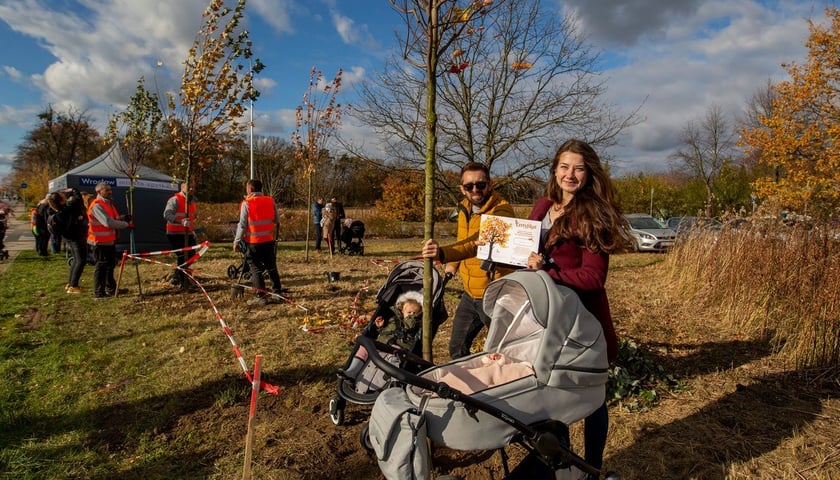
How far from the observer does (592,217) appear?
2.25 meters

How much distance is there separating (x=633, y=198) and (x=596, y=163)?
127 feet

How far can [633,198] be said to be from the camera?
37.1 meters

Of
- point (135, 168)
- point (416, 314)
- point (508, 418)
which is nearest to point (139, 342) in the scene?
point (416, 314)

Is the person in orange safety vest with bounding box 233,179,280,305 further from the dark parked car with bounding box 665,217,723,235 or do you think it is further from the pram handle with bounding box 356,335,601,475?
the dark parked car with bounding box 665,217,723,235

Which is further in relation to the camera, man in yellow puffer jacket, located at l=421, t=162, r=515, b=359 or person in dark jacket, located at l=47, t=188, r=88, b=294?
person in dark jacket, located at l=47, t=188, r=88, b=294

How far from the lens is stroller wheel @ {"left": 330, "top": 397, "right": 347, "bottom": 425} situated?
344 cm

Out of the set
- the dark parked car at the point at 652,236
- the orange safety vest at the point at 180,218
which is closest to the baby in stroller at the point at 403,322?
the orange safety vest at the point at 180,218

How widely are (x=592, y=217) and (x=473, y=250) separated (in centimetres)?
103

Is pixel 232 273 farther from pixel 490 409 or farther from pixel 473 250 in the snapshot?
pixel 490 409

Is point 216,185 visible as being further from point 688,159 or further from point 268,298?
point 688,159

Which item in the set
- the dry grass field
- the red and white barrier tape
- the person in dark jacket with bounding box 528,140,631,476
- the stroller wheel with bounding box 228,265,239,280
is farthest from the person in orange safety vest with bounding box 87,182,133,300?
the person in dark jacket with bounding box 528,140,631,476

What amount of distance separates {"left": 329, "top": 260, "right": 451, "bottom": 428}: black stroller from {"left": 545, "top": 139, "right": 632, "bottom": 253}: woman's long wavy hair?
1.02 m

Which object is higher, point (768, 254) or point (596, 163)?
point (596, 163)

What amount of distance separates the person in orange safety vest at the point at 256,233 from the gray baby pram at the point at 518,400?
5.59 m
